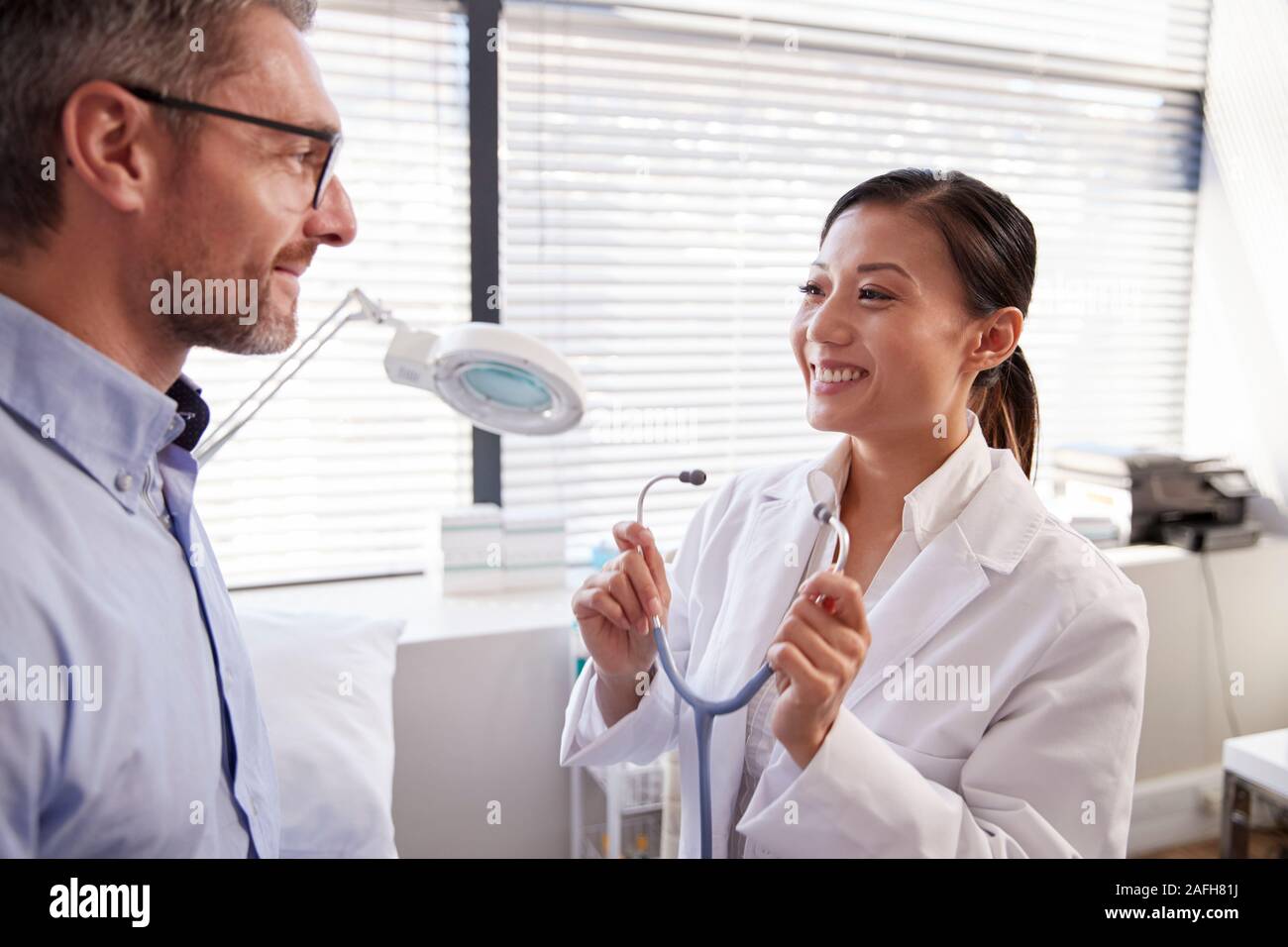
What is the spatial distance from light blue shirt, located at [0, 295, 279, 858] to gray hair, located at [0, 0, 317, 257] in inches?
3.3

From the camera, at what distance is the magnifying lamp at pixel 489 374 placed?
1139mm

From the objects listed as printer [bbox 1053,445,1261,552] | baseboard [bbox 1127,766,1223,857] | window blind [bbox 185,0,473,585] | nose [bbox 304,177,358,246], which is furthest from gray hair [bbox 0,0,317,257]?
baseboard [bbox 1127,766,1223,857]

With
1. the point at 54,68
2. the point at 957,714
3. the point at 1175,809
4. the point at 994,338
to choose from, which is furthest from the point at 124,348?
the point at 1175,809

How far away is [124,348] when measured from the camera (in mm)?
685

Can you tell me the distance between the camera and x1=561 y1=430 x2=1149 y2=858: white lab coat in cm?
84

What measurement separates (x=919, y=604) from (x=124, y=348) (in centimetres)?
82

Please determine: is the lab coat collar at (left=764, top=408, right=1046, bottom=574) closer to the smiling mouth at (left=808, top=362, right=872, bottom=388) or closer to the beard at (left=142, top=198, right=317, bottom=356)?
the smiling mouth at (left=808, top=362, right=872, bottom=388)

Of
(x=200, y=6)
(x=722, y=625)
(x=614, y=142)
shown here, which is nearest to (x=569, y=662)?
(x=722, y=625)

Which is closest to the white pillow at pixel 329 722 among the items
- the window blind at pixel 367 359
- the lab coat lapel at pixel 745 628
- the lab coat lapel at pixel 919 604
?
the window blind at pixel 367 359

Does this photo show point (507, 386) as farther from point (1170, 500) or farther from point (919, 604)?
point (1170, 500)

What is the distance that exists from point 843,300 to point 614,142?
1.31m

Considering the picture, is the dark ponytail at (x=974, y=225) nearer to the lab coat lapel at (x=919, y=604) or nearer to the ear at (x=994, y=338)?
the ear at (x=994, y=338)

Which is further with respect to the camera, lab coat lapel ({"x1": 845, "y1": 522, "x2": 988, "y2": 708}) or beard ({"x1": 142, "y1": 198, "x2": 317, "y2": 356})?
lab coat lapel ({"x1": 845, "y1": 522, "x2": 988, "y2": 708})
